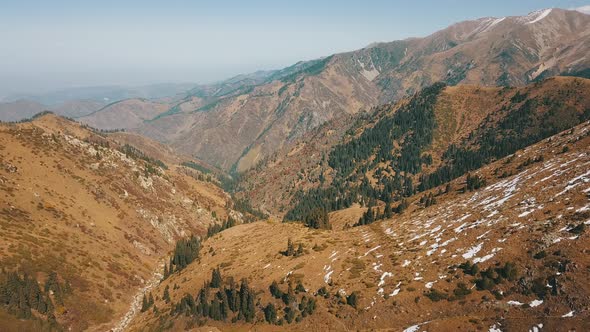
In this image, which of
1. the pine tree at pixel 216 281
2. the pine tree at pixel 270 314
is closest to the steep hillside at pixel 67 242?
the pine tree at pixel 216 281

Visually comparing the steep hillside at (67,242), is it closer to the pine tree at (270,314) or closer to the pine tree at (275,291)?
the pine tree at (275,291)

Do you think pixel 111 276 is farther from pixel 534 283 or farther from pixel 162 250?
pixel 534 283

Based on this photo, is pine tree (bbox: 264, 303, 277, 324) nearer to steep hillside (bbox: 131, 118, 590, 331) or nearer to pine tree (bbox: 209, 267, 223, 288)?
steep hillside (bbox: 131, 118, 590, 331)

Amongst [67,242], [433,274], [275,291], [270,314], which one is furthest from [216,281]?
[67,242]

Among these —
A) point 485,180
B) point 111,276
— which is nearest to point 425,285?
point 485,180

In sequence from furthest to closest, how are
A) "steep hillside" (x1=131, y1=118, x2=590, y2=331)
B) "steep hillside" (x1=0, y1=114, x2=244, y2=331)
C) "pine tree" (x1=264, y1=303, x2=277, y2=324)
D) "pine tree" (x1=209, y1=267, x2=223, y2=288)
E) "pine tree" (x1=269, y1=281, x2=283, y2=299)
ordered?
"pine tree" (x1=209, y1=267, x2=223, y2=288) < "steep hillside" (x1=0, y1=114, x2=244, y2=331) < "pine tree" (x1=269, y1=281, x2=283, y2=299) < "pine tree" (x1=264, y1=303, x2=277, y2=324) < "steep hillside" (x1=131, y1=118, x2=590, y2=331)

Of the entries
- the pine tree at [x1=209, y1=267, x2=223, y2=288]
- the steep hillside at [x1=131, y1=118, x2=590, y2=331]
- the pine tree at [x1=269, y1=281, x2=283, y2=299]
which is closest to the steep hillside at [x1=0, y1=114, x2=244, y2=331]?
the steep hillside at [x1=131, y1=118, x2=590, y2=331]
